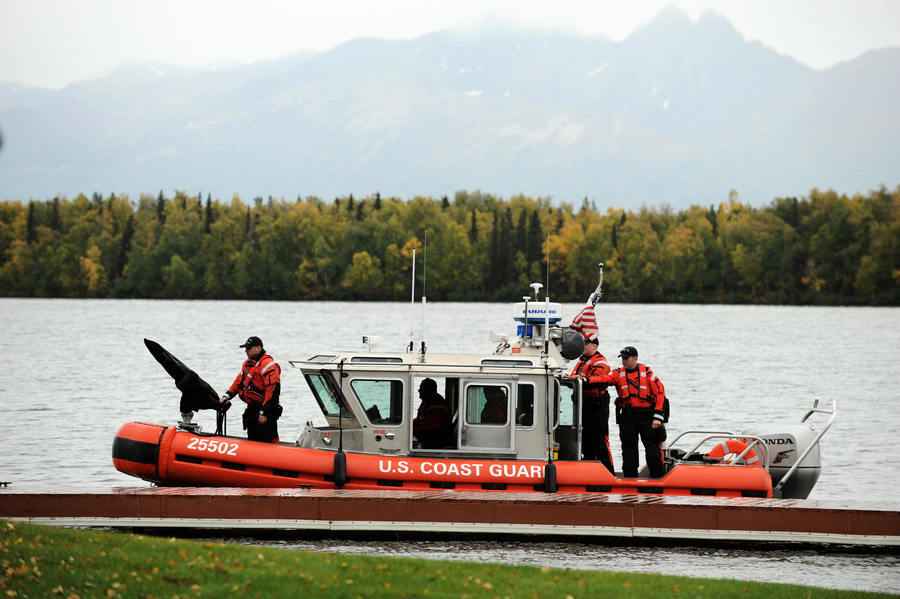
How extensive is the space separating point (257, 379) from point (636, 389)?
4357 millimetres

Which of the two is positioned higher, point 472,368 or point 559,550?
point 472,368

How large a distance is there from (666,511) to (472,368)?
8.62ft

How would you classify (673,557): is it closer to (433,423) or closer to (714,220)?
(433,423)

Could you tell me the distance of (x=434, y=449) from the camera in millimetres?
15766

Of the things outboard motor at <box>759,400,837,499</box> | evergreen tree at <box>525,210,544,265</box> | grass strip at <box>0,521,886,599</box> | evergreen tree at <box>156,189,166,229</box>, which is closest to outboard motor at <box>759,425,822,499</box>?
outboard motor at <box>759,400,837,499</box>

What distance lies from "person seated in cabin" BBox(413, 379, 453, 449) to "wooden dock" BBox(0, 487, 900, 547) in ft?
3.01

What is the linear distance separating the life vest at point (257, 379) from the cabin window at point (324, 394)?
18.2 inches

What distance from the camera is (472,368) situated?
15.3 meters

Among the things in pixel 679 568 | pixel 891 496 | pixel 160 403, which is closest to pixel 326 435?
pixel 679 568

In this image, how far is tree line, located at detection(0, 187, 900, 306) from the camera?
12712cm

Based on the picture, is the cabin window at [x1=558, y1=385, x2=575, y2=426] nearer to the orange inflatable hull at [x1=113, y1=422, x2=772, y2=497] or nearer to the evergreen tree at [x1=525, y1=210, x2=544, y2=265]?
the orange inflatable hull at [x1=113, y1=422, x2=772, y2=497]

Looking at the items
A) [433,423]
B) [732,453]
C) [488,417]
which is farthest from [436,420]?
[732,453]

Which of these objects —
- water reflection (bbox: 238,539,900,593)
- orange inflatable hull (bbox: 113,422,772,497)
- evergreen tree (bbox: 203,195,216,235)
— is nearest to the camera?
water reflection (bbox: 238,539,900,593)

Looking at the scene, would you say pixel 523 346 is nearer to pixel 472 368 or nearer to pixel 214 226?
pixel 472 368
